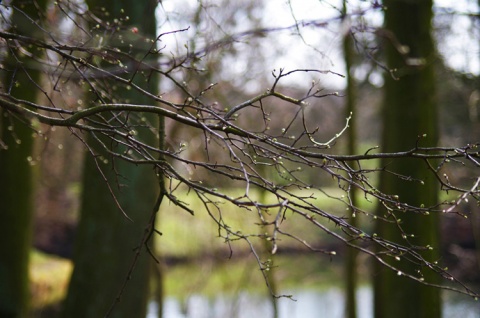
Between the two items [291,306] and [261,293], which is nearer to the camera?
[261,293]

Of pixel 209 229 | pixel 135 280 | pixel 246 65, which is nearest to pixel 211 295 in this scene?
pixel 209 229

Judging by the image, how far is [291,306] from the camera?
13.1 m

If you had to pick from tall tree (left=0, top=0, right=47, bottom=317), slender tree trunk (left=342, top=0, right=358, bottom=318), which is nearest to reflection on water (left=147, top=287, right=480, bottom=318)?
slender tree trunk (left=342, top=0, right=358, bottom=318)

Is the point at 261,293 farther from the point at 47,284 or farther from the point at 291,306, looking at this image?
the point at 47,284

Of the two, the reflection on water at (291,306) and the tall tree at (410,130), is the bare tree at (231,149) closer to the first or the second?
the tall tree at (410,130)

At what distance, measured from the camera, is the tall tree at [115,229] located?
5754 mm

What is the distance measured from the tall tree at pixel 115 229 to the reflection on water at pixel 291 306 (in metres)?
4.77

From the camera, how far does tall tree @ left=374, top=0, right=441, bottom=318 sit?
5.84 m

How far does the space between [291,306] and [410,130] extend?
7855 millimetres

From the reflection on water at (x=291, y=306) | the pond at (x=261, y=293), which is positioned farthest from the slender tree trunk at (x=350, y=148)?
the reflection on water at (x=291, y=306)

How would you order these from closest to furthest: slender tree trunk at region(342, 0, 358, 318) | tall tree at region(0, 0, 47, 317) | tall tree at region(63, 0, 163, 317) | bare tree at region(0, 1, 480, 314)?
bare tree at region(0, 1, 480, 314)
tall tree at region(63, 0, 163, 317)
tall tree at region(0, 0, 47, 317)
slender tree trunk at region(342, 0, 358, 318)

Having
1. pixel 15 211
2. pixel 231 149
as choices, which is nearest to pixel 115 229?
pixel 15 211

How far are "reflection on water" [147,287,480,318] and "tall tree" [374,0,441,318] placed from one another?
16.0 feet

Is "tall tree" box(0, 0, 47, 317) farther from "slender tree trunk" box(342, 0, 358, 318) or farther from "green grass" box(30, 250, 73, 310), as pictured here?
"slender tree trunk" box(342, 0, 358, 318)
